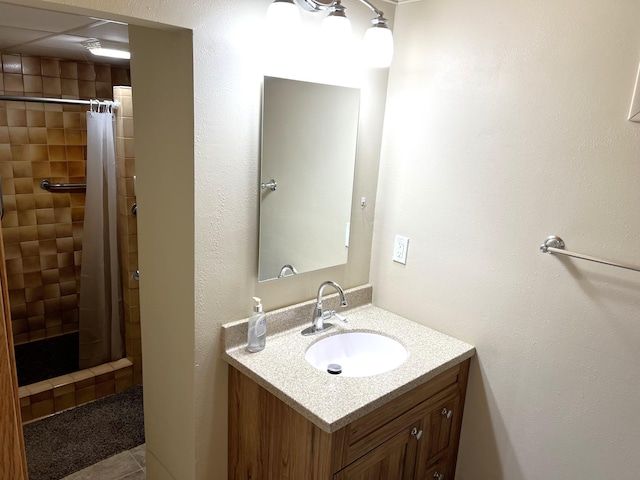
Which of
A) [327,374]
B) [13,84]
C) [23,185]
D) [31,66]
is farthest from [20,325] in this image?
[327,374]

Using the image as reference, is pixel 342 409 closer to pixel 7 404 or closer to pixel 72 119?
pixel 7 404

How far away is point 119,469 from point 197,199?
1.49 meters

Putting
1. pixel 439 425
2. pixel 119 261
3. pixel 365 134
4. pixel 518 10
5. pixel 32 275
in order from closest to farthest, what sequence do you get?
pixel 518 10
pixel 439 425
pixel 365 134
pixel 119 261
pixel 32 275

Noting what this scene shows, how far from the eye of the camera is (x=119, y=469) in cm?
223

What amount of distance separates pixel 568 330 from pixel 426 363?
1.54 feet

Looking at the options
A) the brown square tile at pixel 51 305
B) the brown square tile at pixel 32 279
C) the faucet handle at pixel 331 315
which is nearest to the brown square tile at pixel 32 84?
the brown square tile at pixel 32 279

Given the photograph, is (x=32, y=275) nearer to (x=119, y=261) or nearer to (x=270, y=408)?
(x=119, y=261)

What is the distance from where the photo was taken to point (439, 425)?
1.81 metres

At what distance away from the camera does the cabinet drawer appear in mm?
1425

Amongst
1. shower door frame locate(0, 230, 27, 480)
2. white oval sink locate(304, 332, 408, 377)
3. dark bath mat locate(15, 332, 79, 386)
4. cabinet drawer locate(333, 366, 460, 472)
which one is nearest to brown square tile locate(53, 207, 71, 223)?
dark bath mat locate(15, 332, 79, 386)

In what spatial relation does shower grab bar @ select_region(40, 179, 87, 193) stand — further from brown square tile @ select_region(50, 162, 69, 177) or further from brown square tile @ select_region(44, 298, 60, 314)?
brown square tile @ select_region(44, 298, 60, 314)

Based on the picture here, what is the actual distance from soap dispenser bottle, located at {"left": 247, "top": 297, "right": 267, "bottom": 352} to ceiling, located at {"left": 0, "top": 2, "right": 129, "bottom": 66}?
1.13 metres

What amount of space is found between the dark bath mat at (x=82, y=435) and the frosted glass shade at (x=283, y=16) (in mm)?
2058

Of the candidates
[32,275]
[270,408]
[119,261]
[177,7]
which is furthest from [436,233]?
[32,275]
